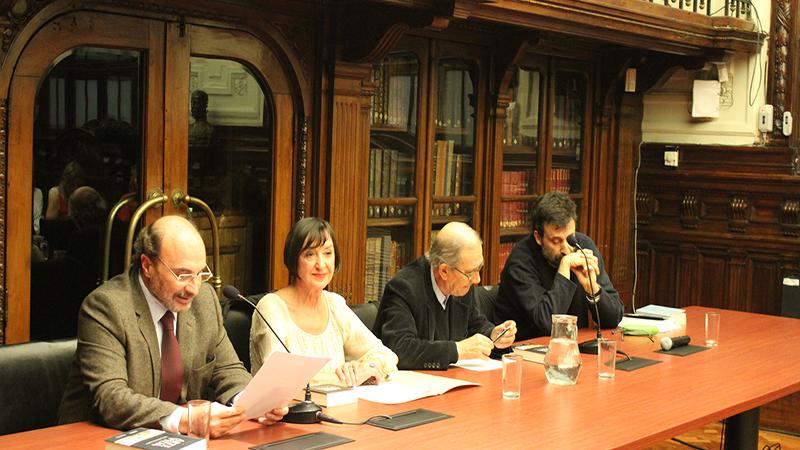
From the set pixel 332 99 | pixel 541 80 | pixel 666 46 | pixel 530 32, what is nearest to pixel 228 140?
pixel 332 99

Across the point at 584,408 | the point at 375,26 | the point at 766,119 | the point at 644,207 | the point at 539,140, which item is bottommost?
the point at 584,408

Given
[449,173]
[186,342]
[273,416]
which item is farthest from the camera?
[449,173]

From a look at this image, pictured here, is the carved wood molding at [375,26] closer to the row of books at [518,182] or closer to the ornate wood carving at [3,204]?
the row of books at [518,182]

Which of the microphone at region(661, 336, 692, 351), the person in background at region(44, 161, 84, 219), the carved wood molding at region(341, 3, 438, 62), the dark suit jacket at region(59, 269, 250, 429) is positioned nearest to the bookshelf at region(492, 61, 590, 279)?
the carved wood molding at region(341, 3, 438, 62)

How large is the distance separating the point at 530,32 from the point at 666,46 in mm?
1001

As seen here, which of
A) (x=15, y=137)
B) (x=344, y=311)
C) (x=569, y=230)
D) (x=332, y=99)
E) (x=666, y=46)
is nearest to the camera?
(x=344, y=311)

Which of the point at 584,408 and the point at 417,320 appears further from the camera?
the point at 417,320

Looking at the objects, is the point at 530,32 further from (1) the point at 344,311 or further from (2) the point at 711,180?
(1) the point at 344,311

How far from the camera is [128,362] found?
9.49ft

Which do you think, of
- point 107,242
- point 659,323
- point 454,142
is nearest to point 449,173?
point 454,142

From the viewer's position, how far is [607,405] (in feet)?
10.5

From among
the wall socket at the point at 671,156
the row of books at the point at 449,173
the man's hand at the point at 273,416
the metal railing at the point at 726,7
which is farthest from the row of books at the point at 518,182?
the man's hand at the point at 273,416

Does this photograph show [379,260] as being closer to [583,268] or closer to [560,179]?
[583,268]

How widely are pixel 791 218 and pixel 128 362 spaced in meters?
4.52
